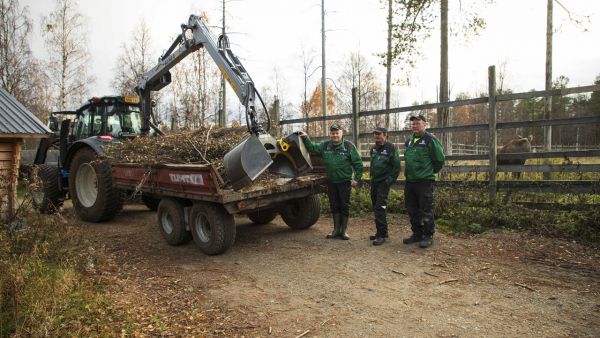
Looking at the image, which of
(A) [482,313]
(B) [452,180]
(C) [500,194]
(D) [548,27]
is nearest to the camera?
(A) [482,313]

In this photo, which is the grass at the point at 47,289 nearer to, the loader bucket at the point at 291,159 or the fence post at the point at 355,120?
the loader bucket at the point at 291,159

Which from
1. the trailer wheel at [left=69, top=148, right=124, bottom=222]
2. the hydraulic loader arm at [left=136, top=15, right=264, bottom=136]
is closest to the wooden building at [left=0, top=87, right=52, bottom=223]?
the trailer wheel at [left=69, top=148, right=124, bottom=222]

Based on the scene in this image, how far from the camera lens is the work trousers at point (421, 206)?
5926 millimetres

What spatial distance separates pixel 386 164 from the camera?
622 centimetres

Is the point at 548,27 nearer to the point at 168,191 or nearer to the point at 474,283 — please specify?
the point at 474,283

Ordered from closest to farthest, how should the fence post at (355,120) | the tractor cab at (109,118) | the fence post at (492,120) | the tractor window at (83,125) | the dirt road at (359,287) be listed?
the dirt road at (359,287)
the fence post at (492,120)
the tractor cab at (109,118)
the tractor window at (83,125)
the fence post at (355,120)

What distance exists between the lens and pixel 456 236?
6.38 metres

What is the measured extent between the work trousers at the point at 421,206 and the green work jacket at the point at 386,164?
28 centimetres

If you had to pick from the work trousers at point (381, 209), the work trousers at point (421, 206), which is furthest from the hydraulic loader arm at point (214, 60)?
the work trousers at point (421, 206)

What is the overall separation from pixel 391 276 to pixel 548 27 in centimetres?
1347

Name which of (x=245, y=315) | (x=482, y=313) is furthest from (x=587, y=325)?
(x=245, y=315)

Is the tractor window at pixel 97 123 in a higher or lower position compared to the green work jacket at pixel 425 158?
higher

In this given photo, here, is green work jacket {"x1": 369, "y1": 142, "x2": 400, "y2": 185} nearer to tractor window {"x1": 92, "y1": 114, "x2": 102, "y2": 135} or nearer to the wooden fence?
the wooden fence

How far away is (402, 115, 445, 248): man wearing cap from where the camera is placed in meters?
5.89
